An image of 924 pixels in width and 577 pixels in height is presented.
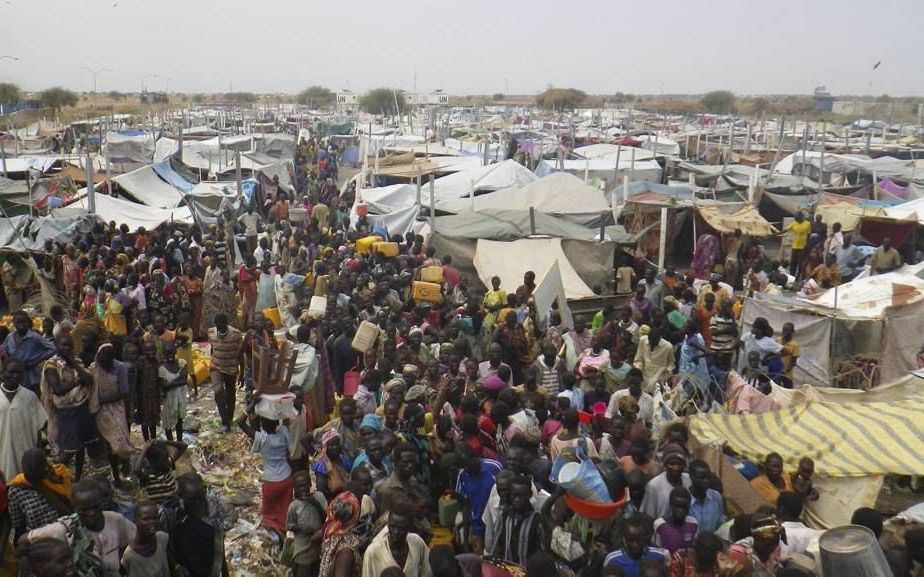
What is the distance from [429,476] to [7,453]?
2.94 metres

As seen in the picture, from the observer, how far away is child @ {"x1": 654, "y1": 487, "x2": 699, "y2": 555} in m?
4.20

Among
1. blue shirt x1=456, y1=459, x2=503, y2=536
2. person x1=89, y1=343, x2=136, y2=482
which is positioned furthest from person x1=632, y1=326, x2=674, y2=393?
person x1=89, y1=343, x2=136, y2=482

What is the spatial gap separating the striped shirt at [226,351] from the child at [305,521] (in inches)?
120

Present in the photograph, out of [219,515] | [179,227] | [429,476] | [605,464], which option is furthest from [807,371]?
[179,227]

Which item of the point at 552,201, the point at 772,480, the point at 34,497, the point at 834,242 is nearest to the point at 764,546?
the point at 772,480

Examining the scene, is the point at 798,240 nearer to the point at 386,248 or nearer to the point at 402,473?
the point at 386,248

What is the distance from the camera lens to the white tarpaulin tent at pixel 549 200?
14797mm

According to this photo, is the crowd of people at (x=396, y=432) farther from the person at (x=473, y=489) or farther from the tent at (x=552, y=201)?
the tent at (x=552, y=201)

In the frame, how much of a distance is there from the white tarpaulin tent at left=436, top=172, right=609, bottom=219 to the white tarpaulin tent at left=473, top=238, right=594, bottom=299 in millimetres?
2862

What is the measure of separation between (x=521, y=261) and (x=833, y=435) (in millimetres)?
6569

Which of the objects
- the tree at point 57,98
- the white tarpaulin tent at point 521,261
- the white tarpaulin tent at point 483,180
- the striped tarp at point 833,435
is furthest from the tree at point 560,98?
the striped tarp at point 833,435

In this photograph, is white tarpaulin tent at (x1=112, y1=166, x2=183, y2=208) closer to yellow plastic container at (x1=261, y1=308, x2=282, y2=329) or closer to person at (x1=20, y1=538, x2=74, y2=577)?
yellow plastic container at (x1=261, y1=308, x2=282, y2=329)

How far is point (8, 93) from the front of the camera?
186ft

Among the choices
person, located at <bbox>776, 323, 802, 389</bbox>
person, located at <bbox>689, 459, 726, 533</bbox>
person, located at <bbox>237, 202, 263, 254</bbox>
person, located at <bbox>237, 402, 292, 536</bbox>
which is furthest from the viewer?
person, located at <bbox>237, 202, 263, 254</bbox>
